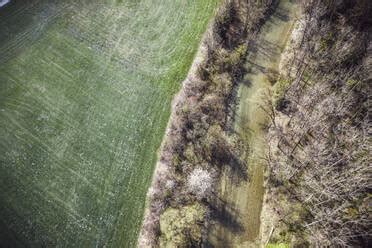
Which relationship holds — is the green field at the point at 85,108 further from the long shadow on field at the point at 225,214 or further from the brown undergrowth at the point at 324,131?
the brown undergrowth at the point at 324,131

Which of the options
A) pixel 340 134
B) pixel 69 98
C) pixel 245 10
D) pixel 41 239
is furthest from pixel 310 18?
pixel 41 239

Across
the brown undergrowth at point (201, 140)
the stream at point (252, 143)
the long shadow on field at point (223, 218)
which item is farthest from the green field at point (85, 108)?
the stream at point (252, 143)

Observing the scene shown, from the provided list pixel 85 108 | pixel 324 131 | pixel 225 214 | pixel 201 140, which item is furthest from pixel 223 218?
→ pixel 85 108

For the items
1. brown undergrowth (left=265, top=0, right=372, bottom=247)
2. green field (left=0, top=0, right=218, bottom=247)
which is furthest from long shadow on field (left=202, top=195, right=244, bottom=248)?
green field (left=0, top=0, right=218, bottom=247)

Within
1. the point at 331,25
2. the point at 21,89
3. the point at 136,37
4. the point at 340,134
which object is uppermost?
the point at 331,25

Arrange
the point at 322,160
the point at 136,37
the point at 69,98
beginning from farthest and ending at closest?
the point at 136,37, the point at 69,98, the point at 322,160

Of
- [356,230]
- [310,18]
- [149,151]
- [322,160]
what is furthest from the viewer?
[310,18]

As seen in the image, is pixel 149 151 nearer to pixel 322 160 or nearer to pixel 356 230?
pixel 322 160

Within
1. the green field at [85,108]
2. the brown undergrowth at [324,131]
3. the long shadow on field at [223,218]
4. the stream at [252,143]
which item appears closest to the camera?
the brown undergrowth at [324,131]
